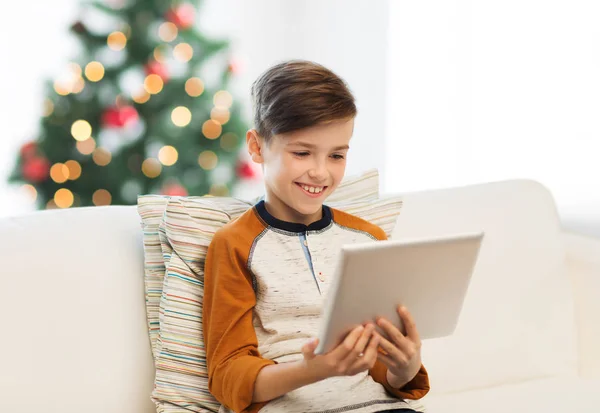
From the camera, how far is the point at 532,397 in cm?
184

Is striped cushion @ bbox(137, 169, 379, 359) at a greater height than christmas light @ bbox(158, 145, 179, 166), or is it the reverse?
striped cushion @ bbox(137, 169, 379, 359)

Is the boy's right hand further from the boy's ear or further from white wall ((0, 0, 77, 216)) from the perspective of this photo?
white wall ((0, 0, 77, 216))

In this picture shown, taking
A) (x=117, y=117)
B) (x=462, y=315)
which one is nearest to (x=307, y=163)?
(x=462, y=315)

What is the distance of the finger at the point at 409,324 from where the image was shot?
4.09ft

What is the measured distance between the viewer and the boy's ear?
1544mm

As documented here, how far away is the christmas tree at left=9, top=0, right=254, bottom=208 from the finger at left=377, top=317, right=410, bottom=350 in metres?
2.40

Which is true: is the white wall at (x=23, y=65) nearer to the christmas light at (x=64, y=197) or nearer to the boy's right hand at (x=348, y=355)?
the christmas light at (x=64, y=197)

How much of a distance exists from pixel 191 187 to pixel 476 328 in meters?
1.96

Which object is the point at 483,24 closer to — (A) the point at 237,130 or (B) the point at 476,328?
(A) the point at 237,130

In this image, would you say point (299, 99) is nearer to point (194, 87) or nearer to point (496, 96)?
point (496, 96)


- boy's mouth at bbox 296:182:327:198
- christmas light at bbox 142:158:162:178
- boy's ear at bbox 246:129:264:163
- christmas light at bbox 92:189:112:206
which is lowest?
christmas light at bbox 92:189:112:206

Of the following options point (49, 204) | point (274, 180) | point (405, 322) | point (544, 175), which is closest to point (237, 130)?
point (49, 204)

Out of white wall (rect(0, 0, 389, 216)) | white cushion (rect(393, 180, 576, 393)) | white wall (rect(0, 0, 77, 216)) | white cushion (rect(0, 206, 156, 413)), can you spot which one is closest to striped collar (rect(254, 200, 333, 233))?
white cushion (rect(0, 206, 156, 413))

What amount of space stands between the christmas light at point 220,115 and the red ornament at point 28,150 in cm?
77
